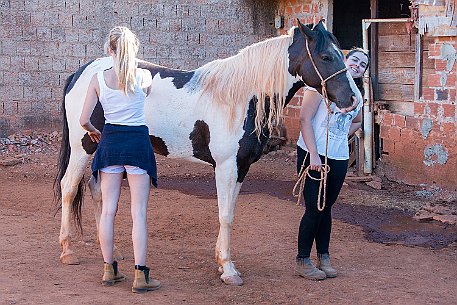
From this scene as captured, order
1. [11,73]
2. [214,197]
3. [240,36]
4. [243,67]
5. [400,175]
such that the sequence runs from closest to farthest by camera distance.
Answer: [243,67], [214,197], [400,175], [11,73], [240,36]

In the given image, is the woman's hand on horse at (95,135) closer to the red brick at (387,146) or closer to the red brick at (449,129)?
the red brick at (449,129)

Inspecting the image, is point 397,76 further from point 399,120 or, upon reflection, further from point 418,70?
point 399,120

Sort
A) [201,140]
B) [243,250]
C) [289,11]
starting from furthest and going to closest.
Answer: [289,11] → [243,250] → [201,140]

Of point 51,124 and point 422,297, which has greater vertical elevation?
point 51,124

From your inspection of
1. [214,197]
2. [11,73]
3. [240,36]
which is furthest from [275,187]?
[11,73]

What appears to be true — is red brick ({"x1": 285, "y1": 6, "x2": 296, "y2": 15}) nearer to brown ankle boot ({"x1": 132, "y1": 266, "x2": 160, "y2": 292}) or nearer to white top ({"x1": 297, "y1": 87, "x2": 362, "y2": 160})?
white top ({"x1": 297, "y1": 87, "x2": 362, "y2": 160})

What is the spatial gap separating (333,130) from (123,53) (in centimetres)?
160

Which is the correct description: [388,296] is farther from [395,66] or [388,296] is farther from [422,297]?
[395,66]

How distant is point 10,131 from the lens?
1105 cm

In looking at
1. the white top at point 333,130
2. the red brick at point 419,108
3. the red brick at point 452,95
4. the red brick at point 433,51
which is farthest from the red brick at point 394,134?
the white top at point 333,130

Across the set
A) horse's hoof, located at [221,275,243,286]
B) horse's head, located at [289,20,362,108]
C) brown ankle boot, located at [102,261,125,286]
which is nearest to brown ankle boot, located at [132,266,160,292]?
brown ankle boot, located at [102,261,125,286]

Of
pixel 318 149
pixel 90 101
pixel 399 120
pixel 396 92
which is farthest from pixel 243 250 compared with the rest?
pixel 396 92

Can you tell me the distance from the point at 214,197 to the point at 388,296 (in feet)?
13.1

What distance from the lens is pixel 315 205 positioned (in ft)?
17.3
